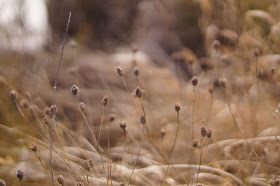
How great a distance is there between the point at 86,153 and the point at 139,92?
0.55 meters

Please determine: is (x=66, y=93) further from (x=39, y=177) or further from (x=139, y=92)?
(x=139, y=92)

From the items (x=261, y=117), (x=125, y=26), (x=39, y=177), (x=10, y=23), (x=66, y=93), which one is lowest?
(x=39, y=177)

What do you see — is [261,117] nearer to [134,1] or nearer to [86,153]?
[86,153]

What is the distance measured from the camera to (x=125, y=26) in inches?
204

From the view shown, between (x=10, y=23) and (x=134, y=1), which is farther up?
(x=134, y=1)

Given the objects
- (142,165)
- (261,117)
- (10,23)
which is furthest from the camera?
(10,23)

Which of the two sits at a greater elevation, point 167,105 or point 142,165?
point 167,105

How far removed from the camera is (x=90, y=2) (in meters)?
5.66

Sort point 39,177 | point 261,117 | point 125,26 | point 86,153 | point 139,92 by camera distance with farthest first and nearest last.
Answer: 1. point 125,26
2. point 261,117
3. point 86,153
4. point 39,177
5. point 139,92

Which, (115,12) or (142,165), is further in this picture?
(115,12)

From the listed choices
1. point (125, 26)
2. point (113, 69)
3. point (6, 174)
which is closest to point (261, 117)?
point (6, 174)

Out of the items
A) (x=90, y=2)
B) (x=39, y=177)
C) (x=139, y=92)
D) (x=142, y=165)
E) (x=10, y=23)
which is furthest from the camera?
(x=90, y=2)

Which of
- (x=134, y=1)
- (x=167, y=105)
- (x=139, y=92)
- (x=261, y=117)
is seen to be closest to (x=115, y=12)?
(x=134, y=1)

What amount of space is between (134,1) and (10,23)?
3496 millimetres
